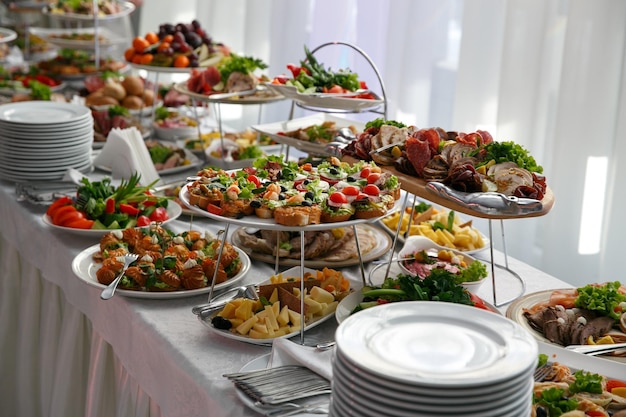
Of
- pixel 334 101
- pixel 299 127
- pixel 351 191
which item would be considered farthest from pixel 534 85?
pixel 351 191

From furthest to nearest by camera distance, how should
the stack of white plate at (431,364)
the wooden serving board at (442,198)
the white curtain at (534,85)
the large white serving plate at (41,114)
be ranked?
the white curtain at (534,85)
the large white serving plate at (41,114)
the wooden serving board at (442,198)
the stack of white plate at (431,364)

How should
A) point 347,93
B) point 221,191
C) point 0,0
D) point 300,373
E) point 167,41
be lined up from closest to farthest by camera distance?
1. point 300,373
2. point 221,191
3. point 347,93
4. point 167,41
5. point 0,0

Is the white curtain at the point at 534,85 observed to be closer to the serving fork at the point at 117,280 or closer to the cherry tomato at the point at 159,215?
the cherry tomato at the point at 159,215

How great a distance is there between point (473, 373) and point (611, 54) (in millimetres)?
2290

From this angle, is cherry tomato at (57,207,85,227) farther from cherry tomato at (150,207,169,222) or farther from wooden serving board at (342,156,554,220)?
wooden serving board at (342,156,554,220)

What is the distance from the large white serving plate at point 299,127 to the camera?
2492 mm

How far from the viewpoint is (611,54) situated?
9.93 feet

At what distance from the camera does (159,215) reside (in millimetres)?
2379

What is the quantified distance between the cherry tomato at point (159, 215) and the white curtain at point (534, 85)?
1662mm

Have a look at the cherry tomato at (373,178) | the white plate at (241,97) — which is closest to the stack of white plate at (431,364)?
the cherry tomato at (373,178)

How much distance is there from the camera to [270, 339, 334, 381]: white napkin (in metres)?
1.50

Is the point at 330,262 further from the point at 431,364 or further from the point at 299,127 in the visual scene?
the point at 431,364

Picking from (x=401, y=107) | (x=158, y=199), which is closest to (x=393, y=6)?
(x=401, y=107)

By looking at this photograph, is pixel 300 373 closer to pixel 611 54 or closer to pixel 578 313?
pixel 578 313
